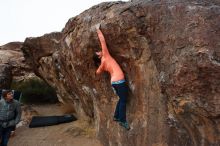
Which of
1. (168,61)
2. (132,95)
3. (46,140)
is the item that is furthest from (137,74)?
(46,140)

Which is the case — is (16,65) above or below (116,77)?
below

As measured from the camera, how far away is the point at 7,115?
962cm

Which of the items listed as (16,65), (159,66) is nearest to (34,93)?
(16,65)

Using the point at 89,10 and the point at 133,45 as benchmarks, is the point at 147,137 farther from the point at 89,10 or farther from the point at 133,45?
the point at 89,10

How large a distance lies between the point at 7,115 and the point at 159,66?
5280mm

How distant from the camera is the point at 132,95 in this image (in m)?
7.16

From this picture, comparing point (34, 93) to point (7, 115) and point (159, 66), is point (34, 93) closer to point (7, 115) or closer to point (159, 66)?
point (7, 115)

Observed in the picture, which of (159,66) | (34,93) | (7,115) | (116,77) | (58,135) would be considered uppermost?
(159,66)

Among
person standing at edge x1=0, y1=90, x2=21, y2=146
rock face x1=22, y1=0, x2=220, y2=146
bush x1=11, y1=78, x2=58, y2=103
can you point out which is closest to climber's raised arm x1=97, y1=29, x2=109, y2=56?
rock face x1=22, y1=0, x2=220, y2=146

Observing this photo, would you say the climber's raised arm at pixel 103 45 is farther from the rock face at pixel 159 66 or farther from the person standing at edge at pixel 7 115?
the person standing at edge at pixel 7 115

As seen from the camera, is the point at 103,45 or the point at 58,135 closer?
the point at 103,45

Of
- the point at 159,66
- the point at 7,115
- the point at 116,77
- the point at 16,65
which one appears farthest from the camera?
the point at 16,65

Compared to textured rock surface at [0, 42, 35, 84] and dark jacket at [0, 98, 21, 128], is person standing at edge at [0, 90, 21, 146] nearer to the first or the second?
dark jacket at [0, 98, 21, 128]

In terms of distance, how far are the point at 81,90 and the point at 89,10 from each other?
2764 mm
